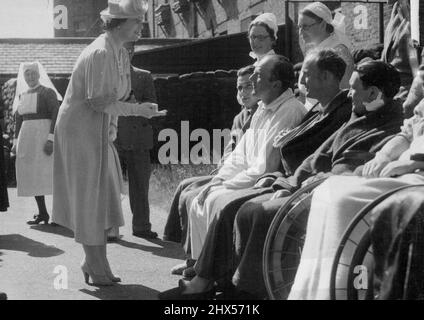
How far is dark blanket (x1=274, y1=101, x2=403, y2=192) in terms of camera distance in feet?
15.3

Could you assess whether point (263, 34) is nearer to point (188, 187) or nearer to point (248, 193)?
point (188, 187)

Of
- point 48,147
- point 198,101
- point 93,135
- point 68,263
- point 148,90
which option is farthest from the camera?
point 198,101

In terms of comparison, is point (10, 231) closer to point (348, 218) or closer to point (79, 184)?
point (79, 184)

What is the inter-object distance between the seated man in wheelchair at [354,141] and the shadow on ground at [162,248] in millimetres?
2508

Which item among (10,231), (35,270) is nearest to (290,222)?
(35,270)

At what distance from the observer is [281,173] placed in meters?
5.41

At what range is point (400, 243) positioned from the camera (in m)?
3.35

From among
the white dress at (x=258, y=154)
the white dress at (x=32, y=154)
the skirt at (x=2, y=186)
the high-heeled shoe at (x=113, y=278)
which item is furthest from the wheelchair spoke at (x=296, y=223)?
the white dress at (x=32, y=154)

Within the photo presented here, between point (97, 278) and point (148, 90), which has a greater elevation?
point (148, 90)

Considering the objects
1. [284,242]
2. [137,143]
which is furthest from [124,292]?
[137,143]

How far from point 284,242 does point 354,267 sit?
0.88 meters

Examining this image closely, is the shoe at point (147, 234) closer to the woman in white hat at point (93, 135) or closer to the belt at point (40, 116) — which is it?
the belt at point (40, 116)

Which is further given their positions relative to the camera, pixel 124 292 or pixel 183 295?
pixel 124 292
